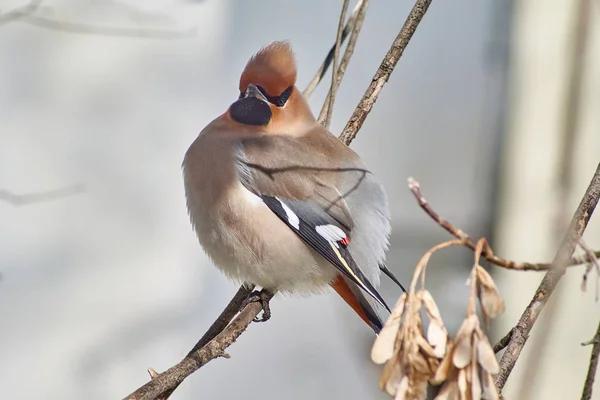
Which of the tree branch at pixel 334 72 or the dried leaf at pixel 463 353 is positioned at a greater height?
the tree branch at pixel 334 72

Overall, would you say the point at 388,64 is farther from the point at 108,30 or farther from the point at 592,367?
the point at 108,30

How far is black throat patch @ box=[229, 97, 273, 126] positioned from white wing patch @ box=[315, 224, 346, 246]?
36cm

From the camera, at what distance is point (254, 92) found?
216cm

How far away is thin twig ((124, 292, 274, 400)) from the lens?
1620 millimetres

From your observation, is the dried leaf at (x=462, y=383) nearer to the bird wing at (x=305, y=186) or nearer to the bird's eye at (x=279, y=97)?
the bird wing at (x=305, y=186)

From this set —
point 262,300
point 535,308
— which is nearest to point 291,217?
point 262,300

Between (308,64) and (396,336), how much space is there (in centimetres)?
279

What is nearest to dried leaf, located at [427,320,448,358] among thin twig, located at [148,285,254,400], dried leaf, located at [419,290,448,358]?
dried leaf, located at [419,290,448,358]

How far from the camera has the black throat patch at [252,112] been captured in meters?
2.22

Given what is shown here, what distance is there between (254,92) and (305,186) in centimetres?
27

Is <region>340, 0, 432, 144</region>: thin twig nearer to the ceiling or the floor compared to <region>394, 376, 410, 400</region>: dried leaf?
nearer to the ceiling

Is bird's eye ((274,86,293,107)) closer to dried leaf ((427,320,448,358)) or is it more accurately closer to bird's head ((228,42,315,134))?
bird's head ((228,42,315,134))

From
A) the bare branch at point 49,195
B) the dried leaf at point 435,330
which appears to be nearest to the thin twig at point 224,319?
the dried leaf at point 435,330

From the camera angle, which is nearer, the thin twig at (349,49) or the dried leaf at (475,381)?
the dried leaf at (475,381)
